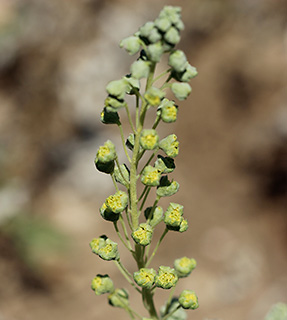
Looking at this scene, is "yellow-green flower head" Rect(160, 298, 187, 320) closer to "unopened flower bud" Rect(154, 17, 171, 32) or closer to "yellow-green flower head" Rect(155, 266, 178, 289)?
"yellow-green flower head" Rect(155, 266, 178, 289)

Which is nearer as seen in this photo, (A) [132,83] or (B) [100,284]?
(A) [132,83]

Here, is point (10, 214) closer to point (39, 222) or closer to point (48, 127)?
point (39, 222)

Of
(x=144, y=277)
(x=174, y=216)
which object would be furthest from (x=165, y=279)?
(x=174, y=216)

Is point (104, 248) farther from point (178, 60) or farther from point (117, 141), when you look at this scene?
point (117, 141)

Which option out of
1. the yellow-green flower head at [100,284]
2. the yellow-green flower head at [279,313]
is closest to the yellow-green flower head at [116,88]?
the yellow-green flower head at [100,284]

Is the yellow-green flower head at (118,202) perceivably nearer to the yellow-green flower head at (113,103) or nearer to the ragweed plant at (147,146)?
the ragweed plant at (147,146)

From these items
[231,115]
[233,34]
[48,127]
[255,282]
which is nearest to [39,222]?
[48,127]
